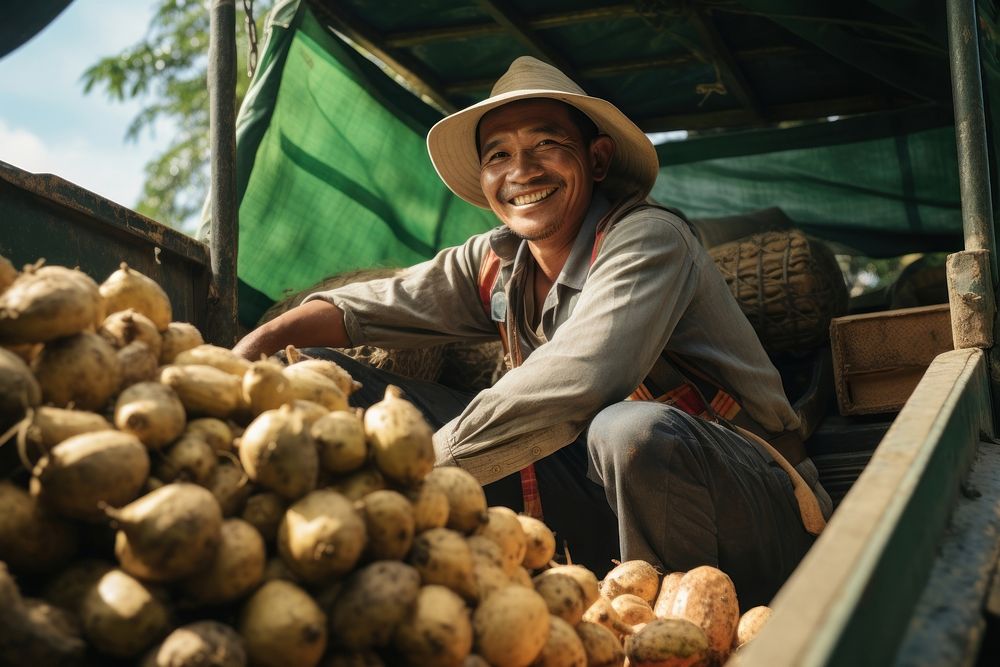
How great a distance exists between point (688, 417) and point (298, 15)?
103 inches

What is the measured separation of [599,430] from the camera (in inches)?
111

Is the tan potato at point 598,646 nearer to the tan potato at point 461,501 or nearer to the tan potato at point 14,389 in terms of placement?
the tan potato at point 461,501

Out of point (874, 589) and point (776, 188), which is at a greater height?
point (776, 188)

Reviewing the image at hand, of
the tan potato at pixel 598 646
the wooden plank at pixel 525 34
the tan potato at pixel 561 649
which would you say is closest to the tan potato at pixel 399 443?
the tan potato at pixel 561 649

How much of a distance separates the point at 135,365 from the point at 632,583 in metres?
1.39

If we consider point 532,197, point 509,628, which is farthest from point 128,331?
point 532,197

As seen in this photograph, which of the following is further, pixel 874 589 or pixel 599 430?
pixel 599 430

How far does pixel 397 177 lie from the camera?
5.03 metres

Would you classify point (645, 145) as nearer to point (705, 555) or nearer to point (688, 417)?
point (688, 417)

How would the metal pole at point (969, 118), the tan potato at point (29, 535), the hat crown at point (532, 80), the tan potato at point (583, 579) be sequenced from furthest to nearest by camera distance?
the hat crown at point (532, 80), the metal pole at point (969, 118), the tan potato at point (583, 579), the tan potato at point (29, 535)

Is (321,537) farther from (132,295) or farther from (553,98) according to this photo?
(553,98)

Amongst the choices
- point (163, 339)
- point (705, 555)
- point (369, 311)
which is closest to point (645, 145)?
point (369, 311)

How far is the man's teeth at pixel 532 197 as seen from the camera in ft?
11.9

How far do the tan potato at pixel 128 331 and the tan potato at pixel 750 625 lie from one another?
52.5 inches
